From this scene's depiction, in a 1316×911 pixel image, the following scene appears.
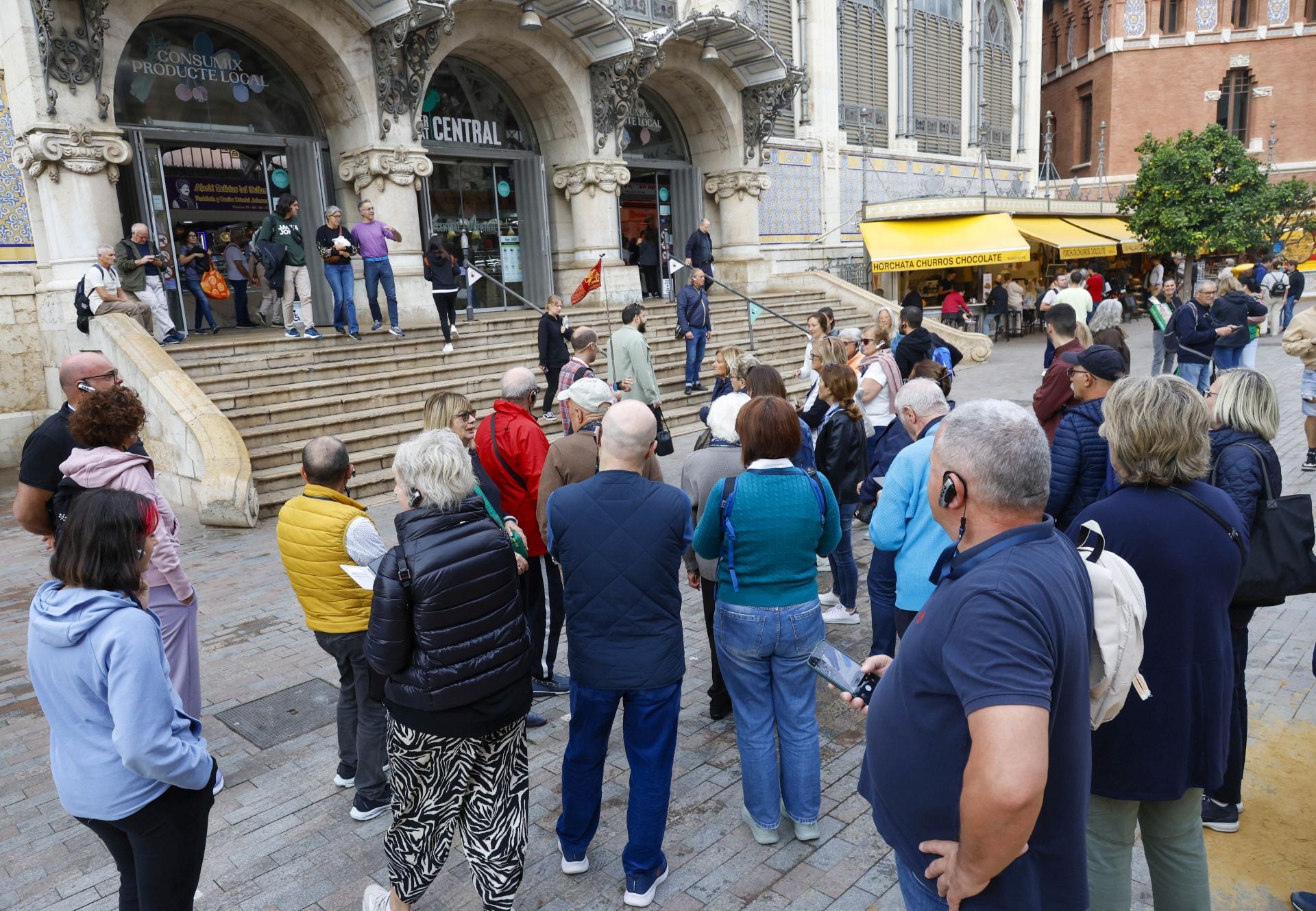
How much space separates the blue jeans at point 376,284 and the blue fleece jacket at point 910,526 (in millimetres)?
10071

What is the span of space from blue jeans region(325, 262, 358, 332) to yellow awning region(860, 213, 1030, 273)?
13.0 m

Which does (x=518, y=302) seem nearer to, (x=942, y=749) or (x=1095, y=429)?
(x=1095, y=429)

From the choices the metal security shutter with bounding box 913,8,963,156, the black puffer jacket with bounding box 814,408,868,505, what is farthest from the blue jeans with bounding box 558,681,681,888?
the metal security shutter with bounding box 913,8,963,156

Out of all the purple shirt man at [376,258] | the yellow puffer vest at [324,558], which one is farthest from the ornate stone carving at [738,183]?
the yellow puffer vest at [324,558]

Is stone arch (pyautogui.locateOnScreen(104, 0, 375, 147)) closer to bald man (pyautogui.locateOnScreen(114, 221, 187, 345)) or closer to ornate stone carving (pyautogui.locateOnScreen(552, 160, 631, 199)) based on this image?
bald man (pyautogui.locateOnScreen(114, 221, 187, 345))

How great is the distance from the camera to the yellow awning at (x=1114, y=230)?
25.9m

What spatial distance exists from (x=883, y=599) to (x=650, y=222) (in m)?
17.4

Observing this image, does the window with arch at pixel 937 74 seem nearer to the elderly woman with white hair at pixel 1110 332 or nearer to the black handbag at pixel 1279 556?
the elderly woman with white hair at pixel 1110 332

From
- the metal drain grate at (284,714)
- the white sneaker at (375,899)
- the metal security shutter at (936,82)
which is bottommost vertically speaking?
the metal drain grate at (284,714)

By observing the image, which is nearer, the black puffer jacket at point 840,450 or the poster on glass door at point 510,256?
the black puffer jacket at point 840,450

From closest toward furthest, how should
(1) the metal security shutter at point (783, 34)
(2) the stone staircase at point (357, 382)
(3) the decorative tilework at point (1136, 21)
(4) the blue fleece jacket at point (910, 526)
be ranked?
(4) the blue fleece jacket at point (910, 526) < (2) the stone staircase at point (357, 382) < (1) the metal security shutter at point (783, 34) < (3) the decorative tilework at point (1136, 21)

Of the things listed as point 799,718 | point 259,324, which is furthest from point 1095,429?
point 259,324

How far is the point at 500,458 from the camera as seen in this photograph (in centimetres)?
471

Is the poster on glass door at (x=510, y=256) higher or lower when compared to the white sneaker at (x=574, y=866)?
higher
